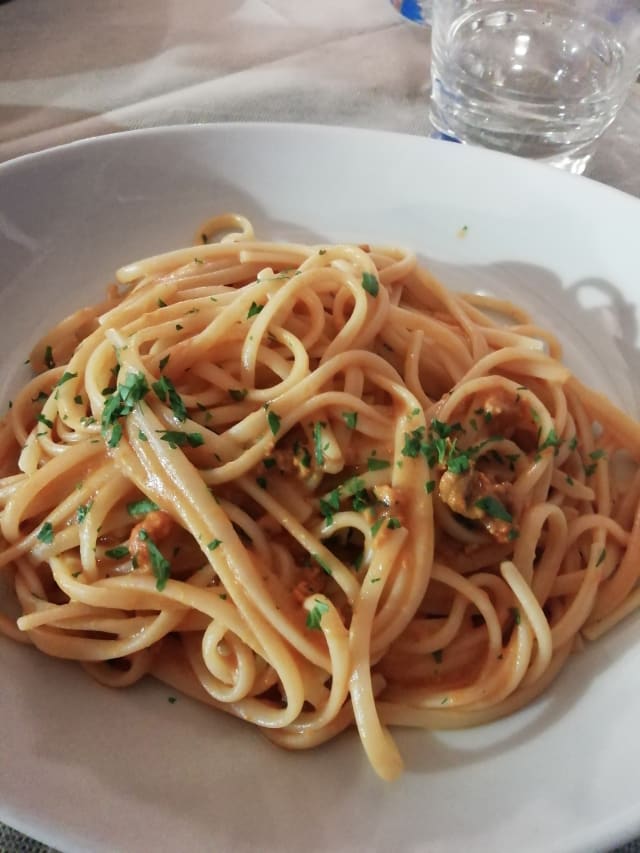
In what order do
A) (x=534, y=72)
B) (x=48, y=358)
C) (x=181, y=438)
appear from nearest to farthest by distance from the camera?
(x=181, y=438), (x=48, y=358), (x=534, y=72)

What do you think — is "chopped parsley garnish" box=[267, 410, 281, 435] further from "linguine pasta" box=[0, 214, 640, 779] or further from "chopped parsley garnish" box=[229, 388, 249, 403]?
"chopped parsley garnish" box=[229, 388, 249, 403]

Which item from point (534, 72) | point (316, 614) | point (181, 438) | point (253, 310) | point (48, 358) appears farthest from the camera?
point (534, 72)

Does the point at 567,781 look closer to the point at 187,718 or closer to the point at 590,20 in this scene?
the point at 187,718

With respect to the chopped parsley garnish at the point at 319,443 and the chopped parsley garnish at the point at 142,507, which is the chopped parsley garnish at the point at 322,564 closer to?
the chopped parsley garnish at the point at 319,443

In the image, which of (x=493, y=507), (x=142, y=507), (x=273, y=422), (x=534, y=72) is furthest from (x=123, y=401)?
(x=534, y=72)

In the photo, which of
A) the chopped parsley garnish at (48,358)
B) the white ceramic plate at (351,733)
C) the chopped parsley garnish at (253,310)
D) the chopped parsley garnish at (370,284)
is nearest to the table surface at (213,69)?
the white ceramic plate at (351,733)

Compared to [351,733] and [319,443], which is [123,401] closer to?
[319,443]

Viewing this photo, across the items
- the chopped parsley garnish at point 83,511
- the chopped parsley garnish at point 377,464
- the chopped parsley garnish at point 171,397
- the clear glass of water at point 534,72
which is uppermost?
the clear glass of water at point 534,72
